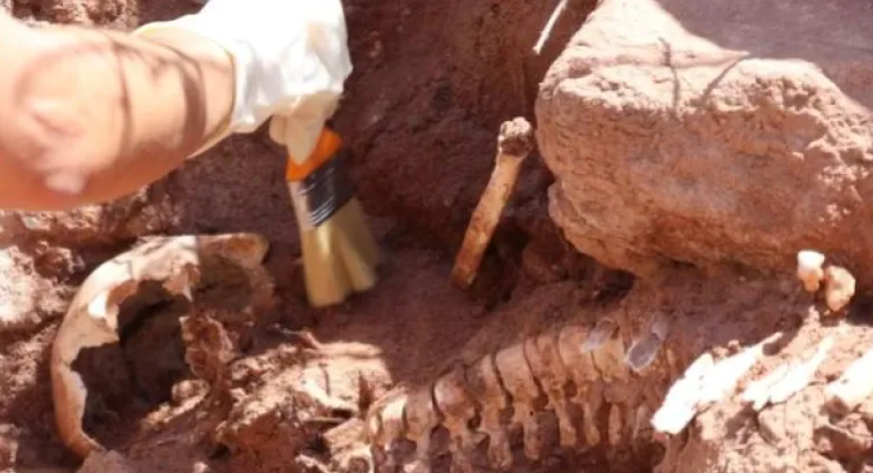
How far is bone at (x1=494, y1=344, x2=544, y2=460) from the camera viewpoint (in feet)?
5.30

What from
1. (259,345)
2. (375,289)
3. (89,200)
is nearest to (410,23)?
(375,289)

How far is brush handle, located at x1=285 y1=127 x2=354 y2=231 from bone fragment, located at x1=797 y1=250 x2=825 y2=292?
0.78 meters

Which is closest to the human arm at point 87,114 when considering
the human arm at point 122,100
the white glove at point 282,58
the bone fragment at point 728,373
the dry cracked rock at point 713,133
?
the human arm at point 122,100

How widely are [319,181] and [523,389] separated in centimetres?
45

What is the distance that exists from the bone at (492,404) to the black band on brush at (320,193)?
36 centimetres

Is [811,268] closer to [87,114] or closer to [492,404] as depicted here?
[492,404]

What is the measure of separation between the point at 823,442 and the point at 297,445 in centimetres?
89

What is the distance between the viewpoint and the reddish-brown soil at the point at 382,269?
1.85 metres

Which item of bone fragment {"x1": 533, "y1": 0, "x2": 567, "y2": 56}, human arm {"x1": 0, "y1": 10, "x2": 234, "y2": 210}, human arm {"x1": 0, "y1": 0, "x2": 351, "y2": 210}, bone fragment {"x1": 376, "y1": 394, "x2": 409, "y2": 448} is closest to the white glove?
human arm {"x1": 0, "y1": 0, "x2": 351, "y2": 210}

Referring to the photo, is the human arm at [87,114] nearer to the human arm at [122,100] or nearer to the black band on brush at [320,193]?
the human arm at [122,100]

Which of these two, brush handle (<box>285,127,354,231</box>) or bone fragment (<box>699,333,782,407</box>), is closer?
bone fragment (<box>699,333,782,407</box>)

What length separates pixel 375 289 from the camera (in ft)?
6.49

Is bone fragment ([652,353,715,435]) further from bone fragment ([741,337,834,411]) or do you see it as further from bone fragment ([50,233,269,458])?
bone fragment ([50,233,269,458])

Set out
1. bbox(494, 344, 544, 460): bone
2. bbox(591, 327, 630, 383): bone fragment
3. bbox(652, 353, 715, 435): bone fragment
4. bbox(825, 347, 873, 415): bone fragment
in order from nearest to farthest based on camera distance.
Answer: bbox(825, 347, 873, 415): bone fragment < bbox(652, 353, 715, 435): bone fragment < bbox(591, 327, 630, 383): bone fragment < bbox(494, 344, 544, 460): bone
